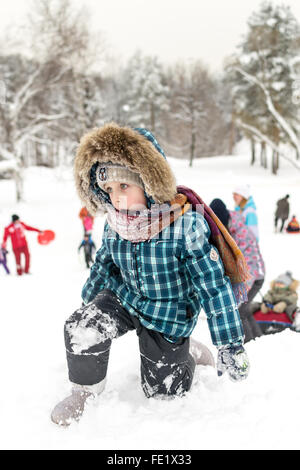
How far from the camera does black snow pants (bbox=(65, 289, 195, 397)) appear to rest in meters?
2.07

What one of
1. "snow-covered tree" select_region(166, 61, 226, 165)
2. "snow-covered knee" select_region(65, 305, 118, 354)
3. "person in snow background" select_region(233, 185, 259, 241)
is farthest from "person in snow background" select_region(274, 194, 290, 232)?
"snow-covered tree" select_region(166, 61, 226, 165)

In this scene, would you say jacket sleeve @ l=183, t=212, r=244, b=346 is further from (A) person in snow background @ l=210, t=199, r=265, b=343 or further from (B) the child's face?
(A) person in snow background @ l=210, t=199, r=265, b=343

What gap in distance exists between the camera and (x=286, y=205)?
13828mm

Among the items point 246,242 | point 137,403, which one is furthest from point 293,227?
point 137,403

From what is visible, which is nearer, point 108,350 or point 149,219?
point 149,219

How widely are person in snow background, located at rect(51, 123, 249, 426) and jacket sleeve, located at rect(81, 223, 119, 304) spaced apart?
124 mm

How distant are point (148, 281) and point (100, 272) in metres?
0.47

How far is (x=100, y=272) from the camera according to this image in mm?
2451

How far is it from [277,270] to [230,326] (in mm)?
7715

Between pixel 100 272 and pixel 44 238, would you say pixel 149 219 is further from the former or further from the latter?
pixel 44 238

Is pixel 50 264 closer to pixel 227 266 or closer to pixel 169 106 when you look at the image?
pixel 227 266

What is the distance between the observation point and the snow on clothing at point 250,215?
5016mm

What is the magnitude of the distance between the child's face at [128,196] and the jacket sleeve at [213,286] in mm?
318

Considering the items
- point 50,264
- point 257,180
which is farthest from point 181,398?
point 257,180
